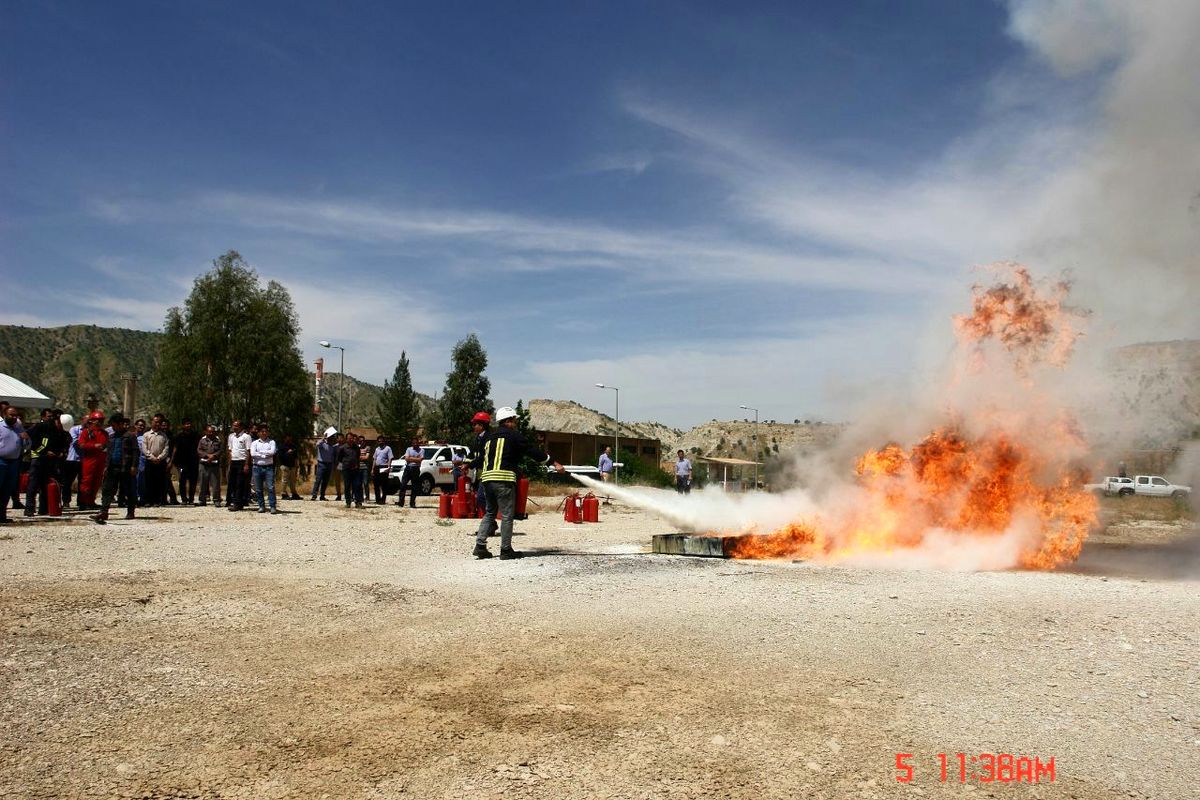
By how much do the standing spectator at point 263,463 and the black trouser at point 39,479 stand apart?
11.1 ft

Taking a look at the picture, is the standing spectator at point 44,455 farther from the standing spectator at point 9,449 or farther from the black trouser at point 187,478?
the black trouser at point 187,478

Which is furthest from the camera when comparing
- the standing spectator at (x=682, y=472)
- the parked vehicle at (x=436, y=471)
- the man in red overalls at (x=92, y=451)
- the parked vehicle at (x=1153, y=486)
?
the parked vehicle at (x=1153, y=486)

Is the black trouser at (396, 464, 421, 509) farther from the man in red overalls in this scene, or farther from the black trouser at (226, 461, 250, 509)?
the man in red overalls

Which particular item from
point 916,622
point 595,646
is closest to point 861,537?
point 916,622

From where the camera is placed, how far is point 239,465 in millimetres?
16656

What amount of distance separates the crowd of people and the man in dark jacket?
0.04ft

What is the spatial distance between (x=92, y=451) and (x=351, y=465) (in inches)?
270

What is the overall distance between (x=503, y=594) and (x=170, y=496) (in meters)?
14.0

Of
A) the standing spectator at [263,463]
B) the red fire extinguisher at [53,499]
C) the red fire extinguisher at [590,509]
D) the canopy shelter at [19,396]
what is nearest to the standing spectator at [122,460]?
the red fire extinguisher at [53,499]

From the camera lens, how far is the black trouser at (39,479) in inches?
549

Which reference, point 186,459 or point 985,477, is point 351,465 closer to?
point 186,459

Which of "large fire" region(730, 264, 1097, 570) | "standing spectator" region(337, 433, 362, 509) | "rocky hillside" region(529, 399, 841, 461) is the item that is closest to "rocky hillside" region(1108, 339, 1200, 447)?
"large fire" region(730, 264, 1097, 570)

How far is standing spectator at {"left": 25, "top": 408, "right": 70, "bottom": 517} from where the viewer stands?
1401 cm

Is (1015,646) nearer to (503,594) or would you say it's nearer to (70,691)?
(503,594)
